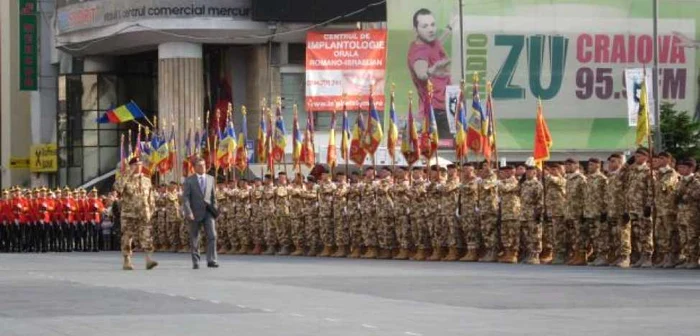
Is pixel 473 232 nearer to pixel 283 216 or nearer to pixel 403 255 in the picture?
pixel 403 255

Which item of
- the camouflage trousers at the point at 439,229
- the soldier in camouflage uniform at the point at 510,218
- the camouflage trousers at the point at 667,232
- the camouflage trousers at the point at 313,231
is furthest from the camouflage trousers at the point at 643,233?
the camouflage trousers at the point at 313,231

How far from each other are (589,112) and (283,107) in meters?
10.7

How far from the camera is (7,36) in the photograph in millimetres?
76188

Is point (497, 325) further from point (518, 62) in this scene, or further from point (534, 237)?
point (518, 62)

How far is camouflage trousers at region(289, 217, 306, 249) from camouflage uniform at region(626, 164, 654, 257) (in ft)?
42.2

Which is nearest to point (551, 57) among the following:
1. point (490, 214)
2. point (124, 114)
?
point (124, 114)

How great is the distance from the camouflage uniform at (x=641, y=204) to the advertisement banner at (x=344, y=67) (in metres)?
33.3

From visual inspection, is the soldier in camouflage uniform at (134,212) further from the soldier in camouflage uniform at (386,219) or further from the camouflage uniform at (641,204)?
the camouflage uniform at (641,204)

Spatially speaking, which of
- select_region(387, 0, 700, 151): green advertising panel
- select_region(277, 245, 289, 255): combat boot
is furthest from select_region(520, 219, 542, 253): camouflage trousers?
select_region(387, 0, 700, 151): green advertising panel

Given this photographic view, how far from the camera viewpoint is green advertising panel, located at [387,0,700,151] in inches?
2510

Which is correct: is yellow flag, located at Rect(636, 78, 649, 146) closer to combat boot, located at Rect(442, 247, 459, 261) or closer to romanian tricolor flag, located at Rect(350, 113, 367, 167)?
combat boot, located at Rect(442, 247, 459, 261)

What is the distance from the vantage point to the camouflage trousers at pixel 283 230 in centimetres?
4131

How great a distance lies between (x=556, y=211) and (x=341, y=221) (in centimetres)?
845

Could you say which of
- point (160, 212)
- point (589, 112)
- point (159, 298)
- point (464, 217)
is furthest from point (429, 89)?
point (589, 112)
